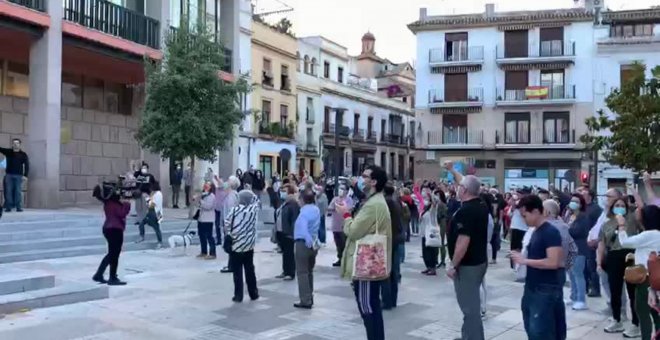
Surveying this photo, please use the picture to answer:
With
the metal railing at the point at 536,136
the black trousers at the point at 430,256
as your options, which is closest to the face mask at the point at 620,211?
the black trousers at the point at 430,256

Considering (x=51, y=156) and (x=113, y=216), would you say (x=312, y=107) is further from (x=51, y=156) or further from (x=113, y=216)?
(x=113, y=216)

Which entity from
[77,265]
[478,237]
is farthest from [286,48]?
[478,237]

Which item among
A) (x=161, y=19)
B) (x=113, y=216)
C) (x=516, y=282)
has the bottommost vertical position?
(x=516, y=282)

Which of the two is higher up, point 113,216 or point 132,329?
point 113,216

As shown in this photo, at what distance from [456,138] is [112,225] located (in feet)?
124

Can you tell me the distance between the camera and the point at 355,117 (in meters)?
51.2

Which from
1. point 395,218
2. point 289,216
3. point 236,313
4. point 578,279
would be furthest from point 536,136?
point 236,313

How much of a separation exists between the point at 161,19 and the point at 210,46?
315cm

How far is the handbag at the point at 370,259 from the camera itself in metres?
6.00

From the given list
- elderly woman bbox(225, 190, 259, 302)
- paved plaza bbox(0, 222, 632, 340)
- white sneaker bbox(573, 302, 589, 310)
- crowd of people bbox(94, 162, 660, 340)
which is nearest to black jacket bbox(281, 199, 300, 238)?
crowd of people bbox(94, 162, 660, 340)

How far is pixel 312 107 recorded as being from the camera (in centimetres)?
4506

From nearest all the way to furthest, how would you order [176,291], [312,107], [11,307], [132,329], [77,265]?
[132,329] < [11,307] < [176,291] < [77,265] < [312,107]

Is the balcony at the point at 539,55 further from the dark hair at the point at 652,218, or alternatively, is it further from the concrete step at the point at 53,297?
the dark hair at the point at 652,218

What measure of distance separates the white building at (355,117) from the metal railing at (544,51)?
11202mm
